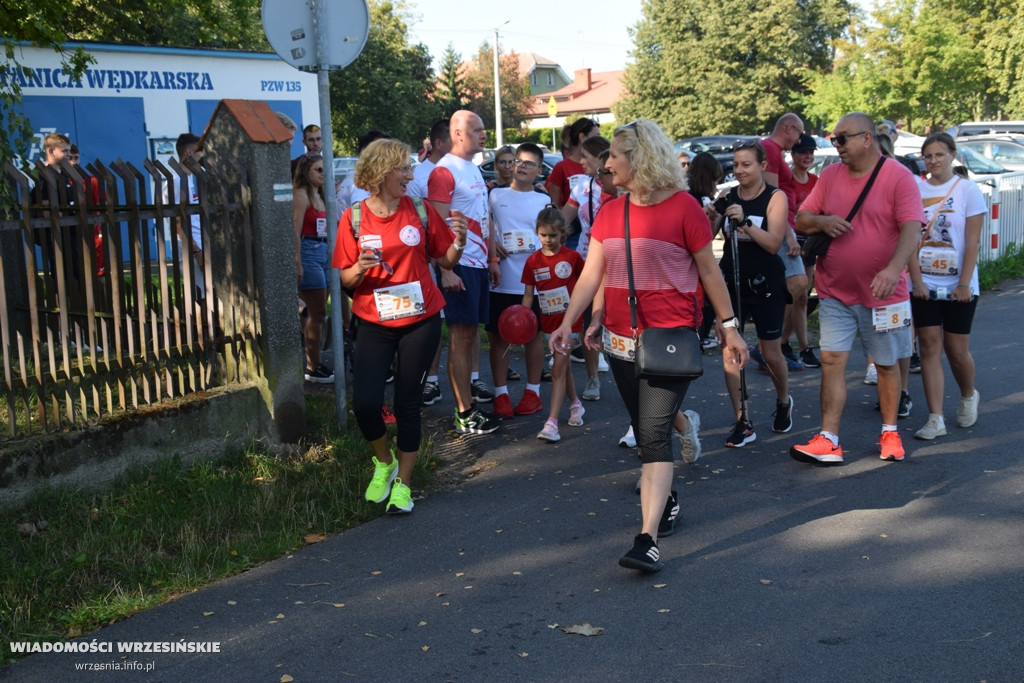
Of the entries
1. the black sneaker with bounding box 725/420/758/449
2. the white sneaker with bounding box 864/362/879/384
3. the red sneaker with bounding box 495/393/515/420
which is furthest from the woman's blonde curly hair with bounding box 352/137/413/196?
the white sneaker with bounding box 864/362/879/384

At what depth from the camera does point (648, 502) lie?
4660 millimetres

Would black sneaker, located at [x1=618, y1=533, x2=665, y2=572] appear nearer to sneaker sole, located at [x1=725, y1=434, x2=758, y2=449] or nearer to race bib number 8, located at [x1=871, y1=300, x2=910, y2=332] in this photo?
sneaker sole, located at [x1=725, y1=434, x2=758, y2=449]

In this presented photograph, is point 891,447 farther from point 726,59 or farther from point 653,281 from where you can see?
point 726,59

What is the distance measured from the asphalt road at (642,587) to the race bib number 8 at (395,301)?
43.6 inches

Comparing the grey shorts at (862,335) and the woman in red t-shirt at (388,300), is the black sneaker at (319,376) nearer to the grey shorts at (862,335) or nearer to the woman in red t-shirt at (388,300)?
the woman in red t-shirt at (388,300)

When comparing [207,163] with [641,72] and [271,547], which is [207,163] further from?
[641,72]

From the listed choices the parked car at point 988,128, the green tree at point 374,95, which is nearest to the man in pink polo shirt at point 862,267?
the parked car at point 988,128

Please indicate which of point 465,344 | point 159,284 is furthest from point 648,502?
point 159,284

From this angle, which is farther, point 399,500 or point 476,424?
point 476,424

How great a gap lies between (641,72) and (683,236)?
5314cm

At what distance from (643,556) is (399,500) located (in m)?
1.55

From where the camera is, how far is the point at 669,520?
201 inches

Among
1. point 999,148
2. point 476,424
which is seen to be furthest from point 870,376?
point 999,148

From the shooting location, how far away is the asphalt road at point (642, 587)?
12.5 ft
